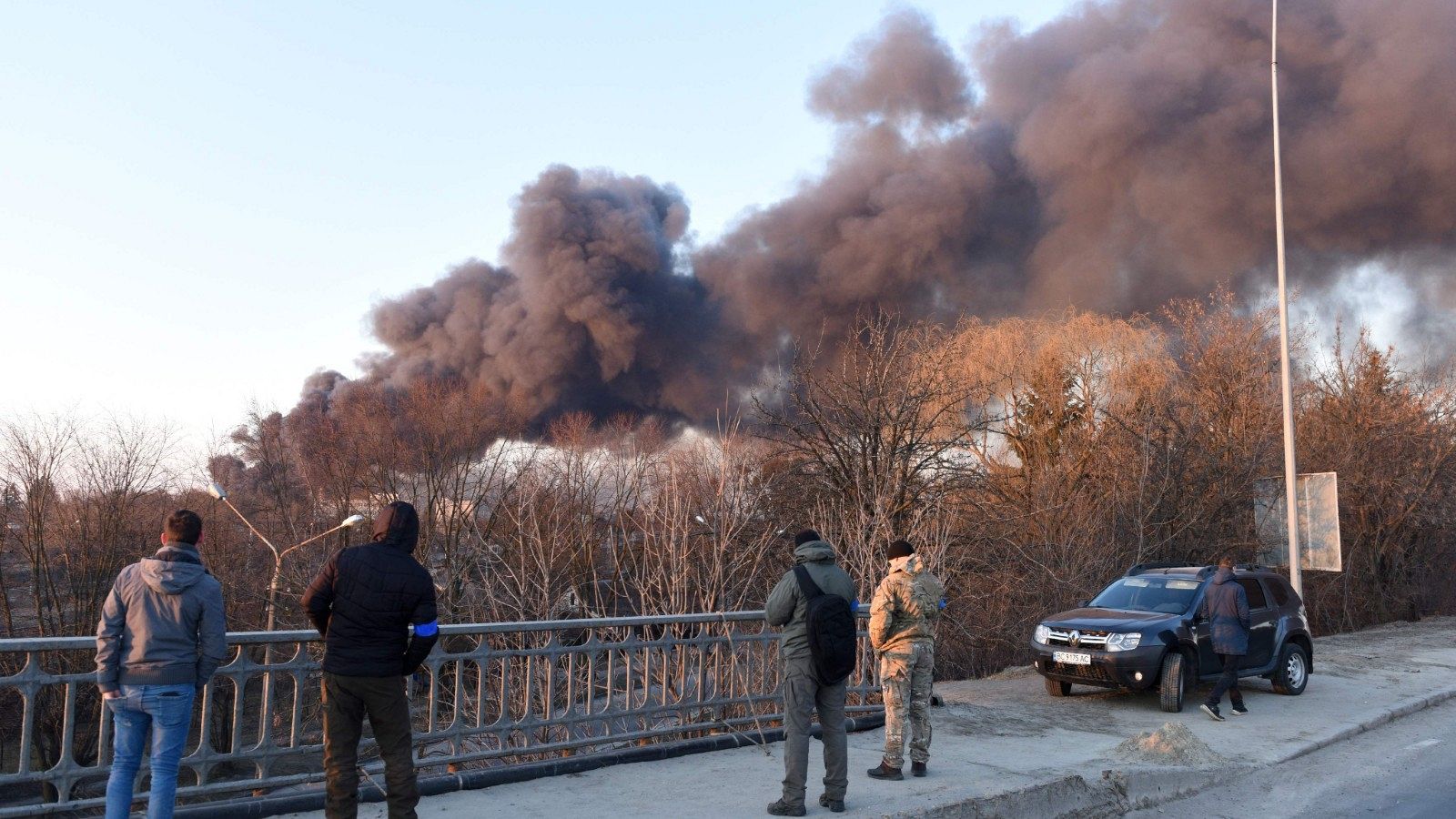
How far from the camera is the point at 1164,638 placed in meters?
9.99

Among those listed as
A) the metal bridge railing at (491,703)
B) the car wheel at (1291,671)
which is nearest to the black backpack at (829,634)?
the metal bridge railing at (491,703)

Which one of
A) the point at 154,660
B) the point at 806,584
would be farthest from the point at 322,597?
the point at 806,584

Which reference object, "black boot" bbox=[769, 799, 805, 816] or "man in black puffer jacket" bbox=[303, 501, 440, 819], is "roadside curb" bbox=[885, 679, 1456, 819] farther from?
"man in black puffer jacket" bbox=[303, 501, 440, 819]

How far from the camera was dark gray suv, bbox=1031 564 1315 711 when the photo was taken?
32.6ft

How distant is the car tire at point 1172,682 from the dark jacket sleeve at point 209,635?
8497 millimetres

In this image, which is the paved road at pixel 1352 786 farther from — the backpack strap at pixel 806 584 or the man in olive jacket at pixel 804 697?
Result: the backpack strap at pixel 806 584

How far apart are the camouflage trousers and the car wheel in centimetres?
644

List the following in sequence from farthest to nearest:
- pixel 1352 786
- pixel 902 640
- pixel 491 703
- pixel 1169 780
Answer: pixel 491 703 → pixel 1352 786 → pixel 1169 780 → pixel 902 640

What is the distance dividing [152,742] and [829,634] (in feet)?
10.7

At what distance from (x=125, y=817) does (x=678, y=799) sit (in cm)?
277

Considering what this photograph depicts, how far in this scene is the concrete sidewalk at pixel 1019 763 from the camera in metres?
5.82

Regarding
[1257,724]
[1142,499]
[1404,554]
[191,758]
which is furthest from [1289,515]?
[191,758]

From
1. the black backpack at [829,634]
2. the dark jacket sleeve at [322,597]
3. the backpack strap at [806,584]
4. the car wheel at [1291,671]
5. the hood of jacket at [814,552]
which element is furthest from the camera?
the car wheel at [1291,671]

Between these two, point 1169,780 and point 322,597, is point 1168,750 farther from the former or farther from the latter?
point 322,597
